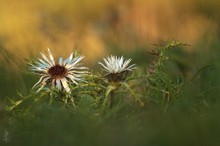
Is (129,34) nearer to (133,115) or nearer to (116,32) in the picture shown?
(116,32)

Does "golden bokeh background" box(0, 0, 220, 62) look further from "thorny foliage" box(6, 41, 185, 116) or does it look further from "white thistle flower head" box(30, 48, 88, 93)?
"white thistle flower head" box(30, 48, 88, 93)

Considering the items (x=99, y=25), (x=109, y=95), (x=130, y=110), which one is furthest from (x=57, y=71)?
(x=99, y=25)

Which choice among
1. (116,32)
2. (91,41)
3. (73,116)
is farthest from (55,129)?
(91,41)

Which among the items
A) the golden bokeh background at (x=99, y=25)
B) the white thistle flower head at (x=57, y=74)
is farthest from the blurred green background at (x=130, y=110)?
the white thistle flower head at (x=57, y=74)

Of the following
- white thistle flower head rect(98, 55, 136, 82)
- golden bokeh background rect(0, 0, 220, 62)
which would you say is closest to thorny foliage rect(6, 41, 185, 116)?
white thistle flower head rect(98, 55, 136, 82)

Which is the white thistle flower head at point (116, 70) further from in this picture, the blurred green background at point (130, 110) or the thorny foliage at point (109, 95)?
the blurred green background at point (130, 110)
